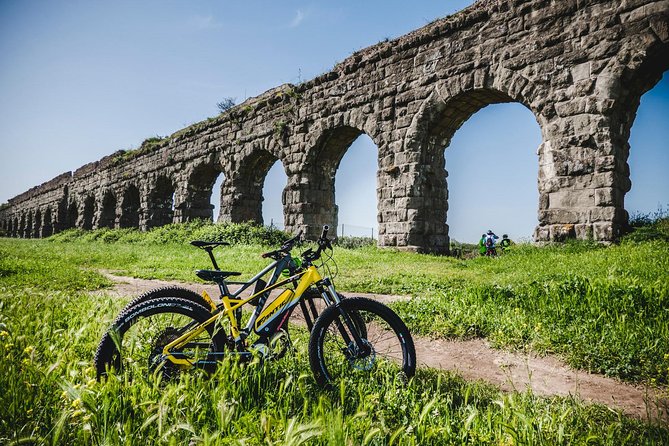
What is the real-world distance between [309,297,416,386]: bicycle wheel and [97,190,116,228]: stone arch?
26.6 m

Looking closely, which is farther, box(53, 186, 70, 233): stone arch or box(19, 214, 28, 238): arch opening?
box(19, 214, 28, 238): arch opening

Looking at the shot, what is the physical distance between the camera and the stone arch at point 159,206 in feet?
67.3

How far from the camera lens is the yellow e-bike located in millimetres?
2334

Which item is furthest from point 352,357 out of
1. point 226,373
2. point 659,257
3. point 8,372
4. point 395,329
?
point 659,257

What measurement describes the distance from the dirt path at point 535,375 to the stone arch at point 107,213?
26485 mm

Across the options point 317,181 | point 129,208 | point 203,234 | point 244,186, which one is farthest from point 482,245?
point 129,208

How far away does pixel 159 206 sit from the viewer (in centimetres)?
2075

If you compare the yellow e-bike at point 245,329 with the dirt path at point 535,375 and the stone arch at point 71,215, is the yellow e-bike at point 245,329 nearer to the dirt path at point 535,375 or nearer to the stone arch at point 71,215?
the dirt path at point 535,375

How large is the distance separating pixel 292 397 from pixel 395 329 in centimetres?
79

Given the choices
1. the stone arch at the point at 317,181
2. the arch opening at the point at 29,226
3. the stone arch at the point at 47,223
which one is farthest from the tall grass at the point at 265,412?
the arch opening at the point at 29,226

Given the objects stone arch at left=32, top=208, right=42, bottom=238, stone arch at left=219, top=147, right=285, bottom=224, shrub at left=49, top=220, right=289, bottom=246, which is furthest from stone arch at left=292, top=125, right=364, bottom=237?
stone arch at left=32, top=208, right=42, bottom=238

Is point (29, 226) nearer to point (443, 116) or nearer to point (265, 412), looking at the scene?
point (443, 116)

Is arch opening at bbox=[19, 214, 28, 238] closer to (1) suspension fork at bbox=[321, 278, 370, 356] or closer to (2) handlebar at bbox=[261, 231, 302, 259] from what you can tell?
(2) handlebar at bbox=[261, 231, 302, 259]

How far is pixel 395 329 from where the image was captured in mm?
2561
